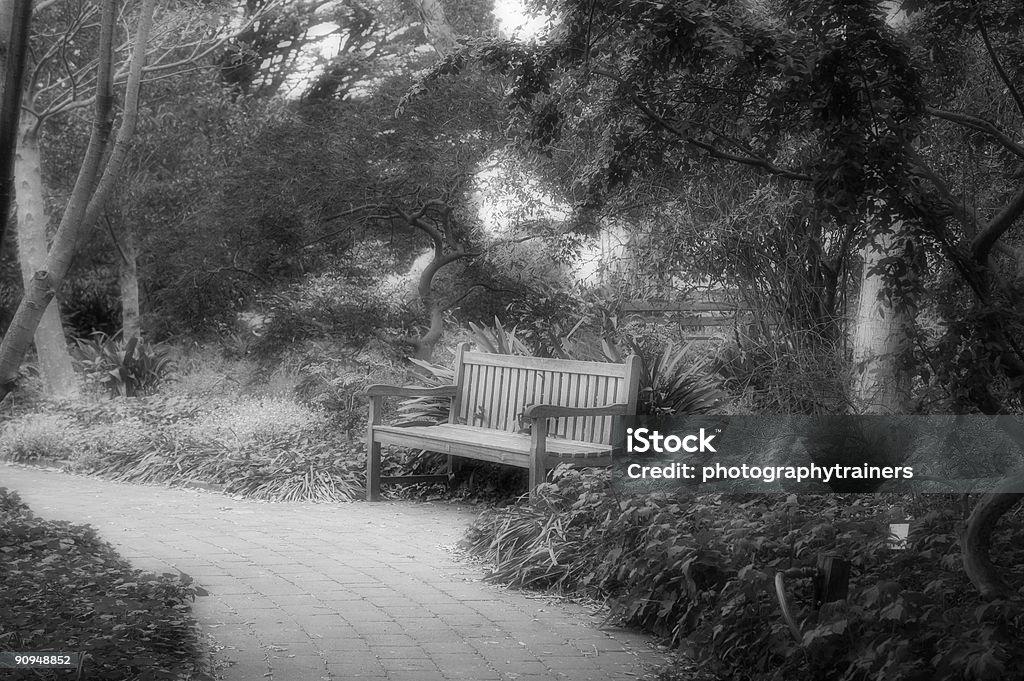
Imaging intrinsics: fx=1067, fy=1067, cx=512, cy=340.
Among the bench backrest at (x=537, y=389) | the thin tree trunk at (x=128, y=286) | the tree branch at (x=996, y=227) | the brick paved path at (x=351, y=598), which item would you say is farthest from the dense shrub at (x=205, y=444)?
the tree branch at (x=996, y=227)

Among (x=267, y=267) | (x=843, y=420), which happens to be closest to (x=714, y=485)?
(x=843, y=420)

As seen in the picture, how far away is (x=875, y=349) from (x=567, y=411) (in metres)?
2.21

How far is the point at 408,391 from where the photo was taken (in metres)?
8.45

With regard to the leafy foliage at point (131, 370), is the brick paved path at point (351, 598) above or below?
below

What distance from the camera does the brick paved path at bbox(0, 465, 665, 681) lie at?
406 centimetres

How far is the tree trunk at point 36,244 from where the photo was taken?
43.1 feet

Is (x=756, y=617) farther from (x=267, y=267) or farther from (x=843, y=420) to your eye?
(x=267, y=267)

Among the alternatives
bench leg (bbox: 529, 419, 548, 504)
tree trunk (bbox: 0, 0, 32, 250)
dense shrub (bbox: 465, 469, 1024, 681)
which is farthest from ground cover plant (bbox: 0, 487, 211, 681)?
bench leg (bbox: 529, 419, 548, 504)

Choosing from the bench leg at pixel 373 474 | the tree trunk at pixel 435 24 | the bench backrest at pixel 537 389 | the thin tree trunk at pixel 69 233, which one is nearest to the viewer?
the thin tree trunk at pixel 69 233

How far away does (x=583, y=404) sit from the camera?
25.1 feet

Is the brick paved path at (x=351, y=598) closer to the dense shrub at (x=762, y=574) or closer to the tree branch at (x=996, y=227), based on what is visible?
the dense shrub at (x=762, y=574)

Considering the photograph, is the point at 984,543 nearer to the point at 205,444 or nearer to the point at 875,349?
the point at 875,349

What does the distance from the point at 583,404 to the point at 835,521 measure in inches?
111

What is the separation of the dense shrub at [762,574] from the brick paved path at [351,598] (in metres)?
0.25
